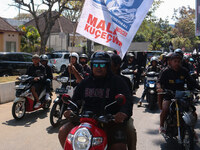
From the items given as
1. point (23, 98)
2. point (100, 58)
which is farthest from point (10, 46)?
point (100, 58)

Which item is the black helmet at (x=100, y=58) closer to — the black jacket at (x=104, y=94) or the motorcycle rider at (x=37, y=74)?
the black jacket at (x=104, y=94)

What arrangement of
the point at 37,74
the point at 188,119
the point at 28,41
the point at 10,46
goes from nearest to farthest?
the point at 188,119 → the point at 37,74 → the point at 10,46 → the point at 28,41

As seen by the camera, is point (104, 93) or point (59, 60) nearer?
point (104, 93)

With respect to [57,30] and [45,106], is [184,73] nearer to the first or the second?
[45,106]

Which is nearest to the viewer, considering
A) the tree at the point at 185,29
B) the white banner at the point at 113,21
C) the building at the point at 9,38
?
the white banner at the point at 113,21

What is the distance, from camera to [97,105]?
10.8 ft

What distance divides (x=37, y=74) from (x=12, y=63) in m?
9.29

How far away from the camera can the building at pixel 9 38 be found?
25.4m

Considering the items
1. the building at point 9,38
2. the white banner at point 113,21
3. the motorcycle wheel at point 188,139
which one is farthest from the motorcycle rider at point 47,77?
the building at point 9,38

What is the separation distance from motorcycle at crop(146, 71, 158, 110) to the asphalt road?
523 mm

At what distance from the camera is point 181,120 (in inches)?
184

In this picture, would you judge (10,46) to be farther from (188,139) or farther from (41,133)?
(188,139)

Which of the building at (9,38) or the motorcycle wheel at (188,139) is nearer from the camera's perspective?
the motorcycle wheel at (188,139)

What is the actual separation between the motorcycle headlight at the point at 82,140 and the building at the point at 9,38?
23869mm
